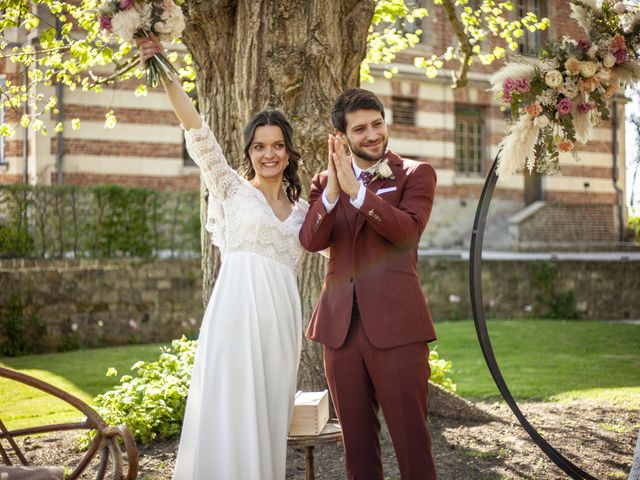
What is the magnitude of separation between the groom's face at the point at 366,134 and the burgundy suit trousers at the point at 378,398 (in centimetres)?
75

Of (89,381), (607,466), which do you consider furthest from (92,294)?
(607,466)

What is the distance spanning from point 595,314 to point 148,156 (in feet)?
33.4

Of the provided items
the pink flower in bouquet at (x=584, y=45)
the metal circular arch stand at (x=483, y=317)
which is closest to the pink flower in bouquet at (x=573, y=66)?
the pink flower in bouquet at (x=584, y=45)

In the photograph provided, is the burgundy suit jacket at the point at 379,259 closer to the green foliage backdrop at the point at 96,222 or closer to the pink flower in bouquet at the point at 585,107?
the pink flower in bouquet at the point at 585,107

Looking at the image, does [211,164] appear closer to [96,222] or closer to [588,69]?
[588,69]

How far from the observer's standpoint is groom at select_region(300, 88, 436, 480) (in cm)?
354

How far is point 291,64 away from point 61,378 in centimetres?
538

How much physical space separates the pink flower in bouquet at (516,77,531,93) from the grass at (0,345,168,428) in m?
5.06

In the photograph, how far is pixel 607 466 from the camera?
5.18 metres

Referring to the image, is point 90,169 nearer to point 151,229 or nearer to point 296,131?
point 151,229

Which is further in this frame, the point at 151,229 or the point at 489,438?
the point at 151,229

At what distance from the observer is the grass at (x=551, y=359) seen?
841 cm

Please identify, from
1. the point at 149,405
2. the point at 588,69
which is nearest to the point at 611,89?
the point at 588,69

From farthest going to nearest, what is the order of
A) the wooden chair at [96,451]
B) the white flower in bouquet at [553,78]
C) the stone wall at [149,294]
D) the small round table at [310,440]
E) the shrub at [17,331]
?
the stone wall at [149,294], the shrub at [17,331], the white flower in bouquet at [553,78], the small round table at [310,440], the wooden chair at [96,451]
